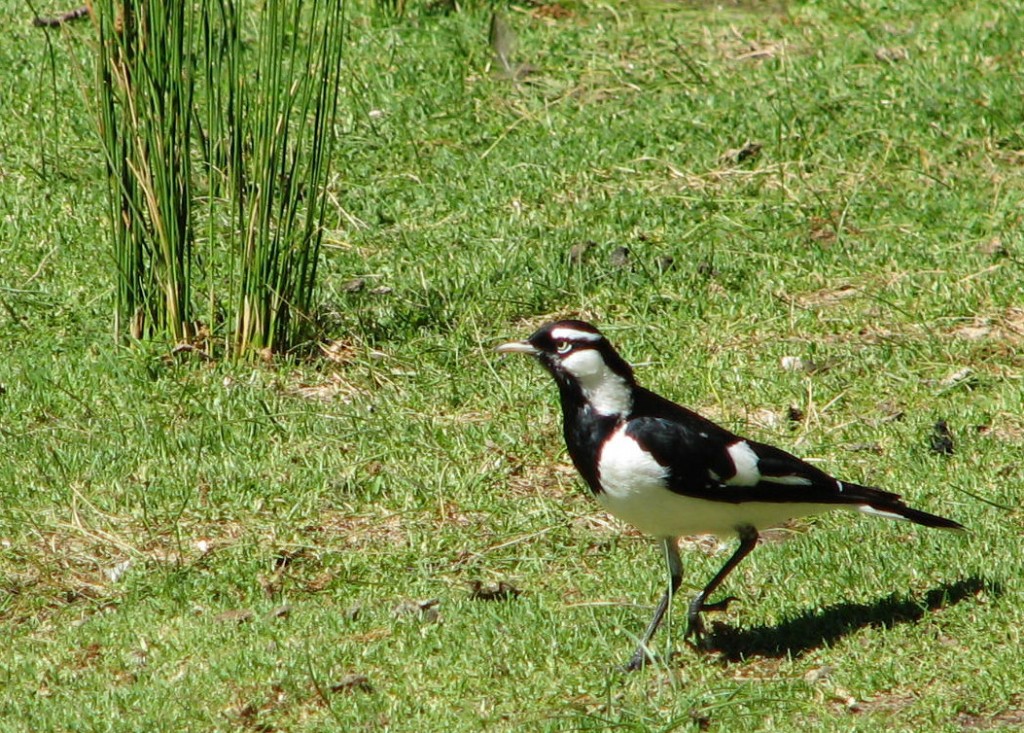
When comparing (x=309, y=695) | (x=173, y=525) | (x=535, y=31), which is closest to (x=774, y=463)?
(x=309, y=695)

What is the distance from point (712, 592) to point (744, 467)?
487 millimetres

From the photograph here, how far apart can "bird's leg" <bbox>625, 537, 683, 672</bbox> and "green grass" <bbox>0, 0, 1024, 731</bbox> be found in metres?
0.08

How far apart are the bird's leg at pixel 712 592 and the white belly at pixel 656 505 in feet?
0.17

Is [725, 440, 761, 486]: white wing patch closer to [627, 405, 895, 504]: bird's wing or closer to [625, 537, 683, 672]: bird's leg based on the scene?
[627, 405, 895, 504]: bird's wing

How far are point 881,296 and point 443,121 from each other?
109 inches

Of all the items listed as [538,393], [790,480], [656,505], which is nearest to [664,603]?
[656,505]

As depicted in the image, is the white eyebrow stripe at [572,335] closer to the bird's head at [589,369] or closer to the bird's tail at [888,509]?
the bird's head at [589,369]

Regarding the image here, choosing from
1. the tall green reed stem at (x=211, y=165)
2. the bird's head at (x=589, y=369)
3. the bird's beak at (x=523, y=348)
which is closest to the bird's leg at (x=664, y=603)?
the bird's head at (x=589, y=369)

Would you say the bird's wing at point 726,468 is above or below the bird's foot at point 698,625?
above

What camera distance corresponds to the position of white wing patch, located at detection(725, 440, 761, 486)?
16.2 ft

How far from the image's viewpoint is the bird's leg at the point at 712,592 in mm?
5043

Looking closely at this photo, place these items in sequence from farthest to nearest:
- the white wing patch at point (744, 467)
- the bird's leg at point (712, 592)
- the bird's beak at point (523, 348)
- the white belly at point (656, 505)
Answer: the bird's beak at point (523, 348), the bird's leg at point (712, 592), the white wing patch at point (744, 467), the white belly at point (656, 505)

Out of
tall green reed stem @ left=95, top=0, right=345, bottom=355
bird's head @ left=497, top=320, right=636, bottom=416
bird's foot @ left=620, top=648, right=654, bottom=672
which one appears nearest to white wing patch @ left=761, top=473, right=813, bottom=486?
bird's head @ left=497, top=320, right=636, bottom=416

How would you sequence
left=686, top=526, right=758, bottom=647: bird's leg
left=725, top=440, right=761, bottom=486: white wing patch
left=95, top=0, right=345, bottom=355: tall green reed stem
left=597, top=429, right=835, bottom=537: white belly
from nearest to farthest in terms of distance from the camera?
left=597, top=429, right=835, bottom=537: white belly → left=725, top=440, right=761, bottom=486: white wing patch → left=686, top=526, right=758, bottom=647: bird's leg → left=95, top=0, right=345, bottom=355: tall green reed stem
